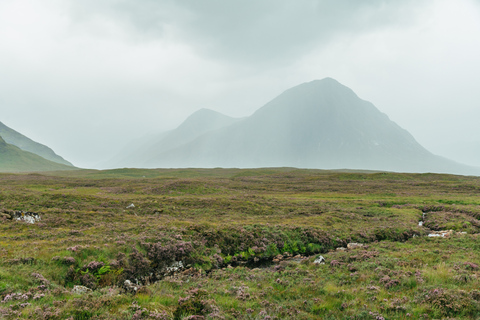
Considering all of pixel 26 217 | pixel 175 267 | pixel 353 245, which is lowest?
pixel 175 267

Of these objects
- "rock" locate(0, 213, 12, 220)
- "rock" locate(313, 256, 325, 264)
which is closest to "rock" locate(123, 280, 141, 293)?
"rock" locate(313, 256, 325, 264)

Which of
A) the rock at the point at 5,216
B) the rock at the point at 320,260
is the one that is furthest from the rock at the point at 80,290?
the rock at the point at 5,216

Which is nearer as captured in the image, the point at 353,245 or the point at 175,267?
the point at 175,267

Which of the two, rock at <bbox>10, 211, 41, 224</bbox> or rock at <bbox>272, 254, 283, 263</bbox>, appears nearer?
rock at <bbox>272, 254, 283, 263</bbox>

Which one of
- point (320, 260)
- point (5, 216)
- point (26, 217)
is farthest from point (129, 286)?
point (5, 216)

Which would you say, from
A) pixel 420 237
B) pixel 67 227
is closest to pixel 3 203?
pixel 67 227

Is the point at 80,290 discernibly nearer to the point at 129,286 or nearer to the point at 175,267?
the point at 129,286

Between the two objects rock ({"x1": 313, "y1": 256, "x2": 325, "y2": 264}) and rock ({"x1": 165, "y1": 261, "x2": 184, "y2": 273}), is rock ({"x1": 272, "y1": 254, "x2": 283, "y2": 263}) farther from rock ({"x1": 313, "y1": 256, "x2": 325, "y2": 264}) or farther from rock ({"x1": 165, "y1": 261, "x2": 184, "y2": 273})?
rock ({"x1": 165, "y1": 261, "x2": 184, "y2": 273})

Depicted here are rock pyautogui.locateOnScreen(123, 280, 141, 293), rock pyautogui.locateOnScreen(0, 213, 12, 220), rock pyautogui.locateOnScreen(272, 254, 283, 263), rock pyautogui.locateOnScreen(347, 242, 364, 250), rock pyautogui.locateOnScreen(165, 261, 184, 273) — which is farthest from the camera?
rock pyautogui.locateOnScreen(0, 213, 12, 220)

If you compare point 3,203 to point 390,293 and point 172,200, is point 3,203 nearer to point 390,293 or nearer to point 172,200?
point 172,200

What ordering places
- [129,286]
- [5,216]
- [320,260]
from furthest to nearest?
[5,216], [320,260], [129,286]

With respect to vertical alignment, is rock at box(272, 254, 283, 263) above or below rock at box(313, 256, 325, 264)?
below

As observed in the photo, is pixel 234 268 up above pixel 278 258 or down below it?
above

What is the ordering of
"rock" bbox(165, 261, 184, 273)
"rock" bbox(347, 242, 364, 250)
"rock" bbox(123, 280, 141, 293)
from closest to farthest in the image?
1. "rock" bbox(123, 280, 141, 293)
2. "rock" bbox(165, 261, 184, 273)
3. "rock" bbox(347, 242, 364, 250)
